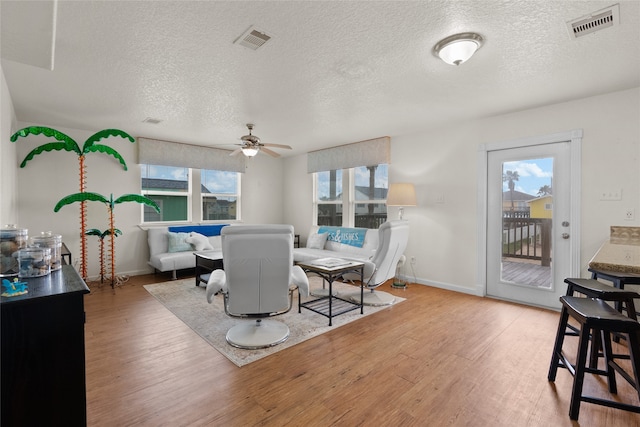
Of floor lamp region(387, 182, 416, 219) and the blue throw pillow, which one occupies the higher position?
floor lamp region(387, 182, 416, 219)

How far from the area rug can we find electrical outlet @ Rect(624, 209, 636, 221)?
243 centimetres

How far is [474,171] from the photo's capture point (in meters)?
4.11

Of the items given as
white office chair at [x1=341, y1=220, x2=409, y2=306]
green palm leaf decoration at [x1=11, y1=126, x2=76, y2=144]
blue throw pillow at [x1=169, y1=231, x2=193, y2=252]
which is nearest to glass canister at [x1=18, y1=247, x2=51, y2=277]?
white office chair at [x1=341, y1=220, x2=409, y2=306]

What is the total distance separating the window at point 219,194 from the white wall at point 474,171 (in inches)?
132

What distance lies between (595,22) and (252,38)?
7.46 feet

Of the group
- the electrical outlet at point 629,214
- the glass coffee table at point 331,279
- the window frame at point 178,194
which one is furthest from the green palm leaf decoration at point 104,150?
the electrical outlet at point 629,214

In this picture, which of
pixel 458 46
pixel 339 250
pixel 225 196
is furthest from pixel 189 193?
pixel 458 46

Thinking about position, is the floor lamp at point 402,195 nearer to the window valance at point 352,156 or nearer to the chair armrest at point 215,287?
the window valance at point 352,156

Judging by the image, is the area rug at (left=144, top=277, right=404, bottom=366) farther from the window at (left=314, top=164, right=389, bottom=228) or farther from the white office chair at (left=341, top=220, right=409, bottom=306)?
the window at (left=314, top=164, right=389, bottom=228)

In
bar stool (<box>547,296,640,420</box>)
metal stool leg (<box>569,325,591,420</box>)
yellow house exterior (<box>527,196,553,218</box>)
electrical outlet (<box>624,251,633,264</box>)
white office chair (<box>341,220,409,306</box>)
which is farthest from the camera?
yellow house exterior (<box>527,196,553,218</box>)

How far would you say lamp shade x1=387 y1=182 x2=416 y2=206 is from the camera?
4.39 meters

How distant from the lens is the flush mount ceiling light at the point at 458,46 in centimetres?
212

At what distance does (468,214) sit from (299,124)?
2704mm

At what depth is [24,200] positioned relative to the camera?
4.32 meters
